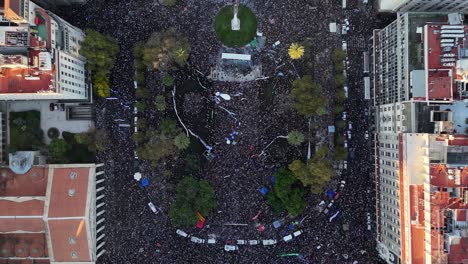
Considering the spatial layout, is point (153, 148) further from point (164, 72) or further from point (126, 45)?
point (126, 45)

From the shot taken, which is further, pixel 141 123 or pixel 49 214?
pixel 141 123

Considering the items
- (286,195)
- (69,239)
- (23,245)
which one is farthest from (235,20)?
(23,245)

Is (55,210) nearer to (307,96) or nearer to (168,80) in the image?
(168,80)

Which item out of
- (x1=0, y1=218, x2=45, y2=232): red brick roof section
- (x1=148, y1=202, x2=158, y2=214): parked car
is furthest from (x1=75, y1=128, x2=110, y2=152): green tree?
(x1=0, y1=218, x2=45, y2=232): red brick roof section

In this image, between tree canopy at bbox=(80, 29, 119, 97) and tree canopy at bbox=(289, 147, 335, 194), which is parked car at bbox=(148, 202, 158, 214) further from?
tree canopy at bbox=(289, 147, 335, 194)

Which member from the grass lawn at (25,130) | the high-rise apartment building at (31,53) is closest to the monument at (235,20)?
the high-rise apartment building at (31,53)

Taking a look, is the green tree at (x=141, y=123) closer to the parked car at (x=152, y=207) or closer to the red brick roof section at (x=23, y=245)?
the parked car at (x=152, y=207)

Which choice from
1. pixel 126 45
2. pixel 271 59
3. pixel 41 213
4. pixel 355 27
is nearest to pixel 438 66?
pixel 355 27
